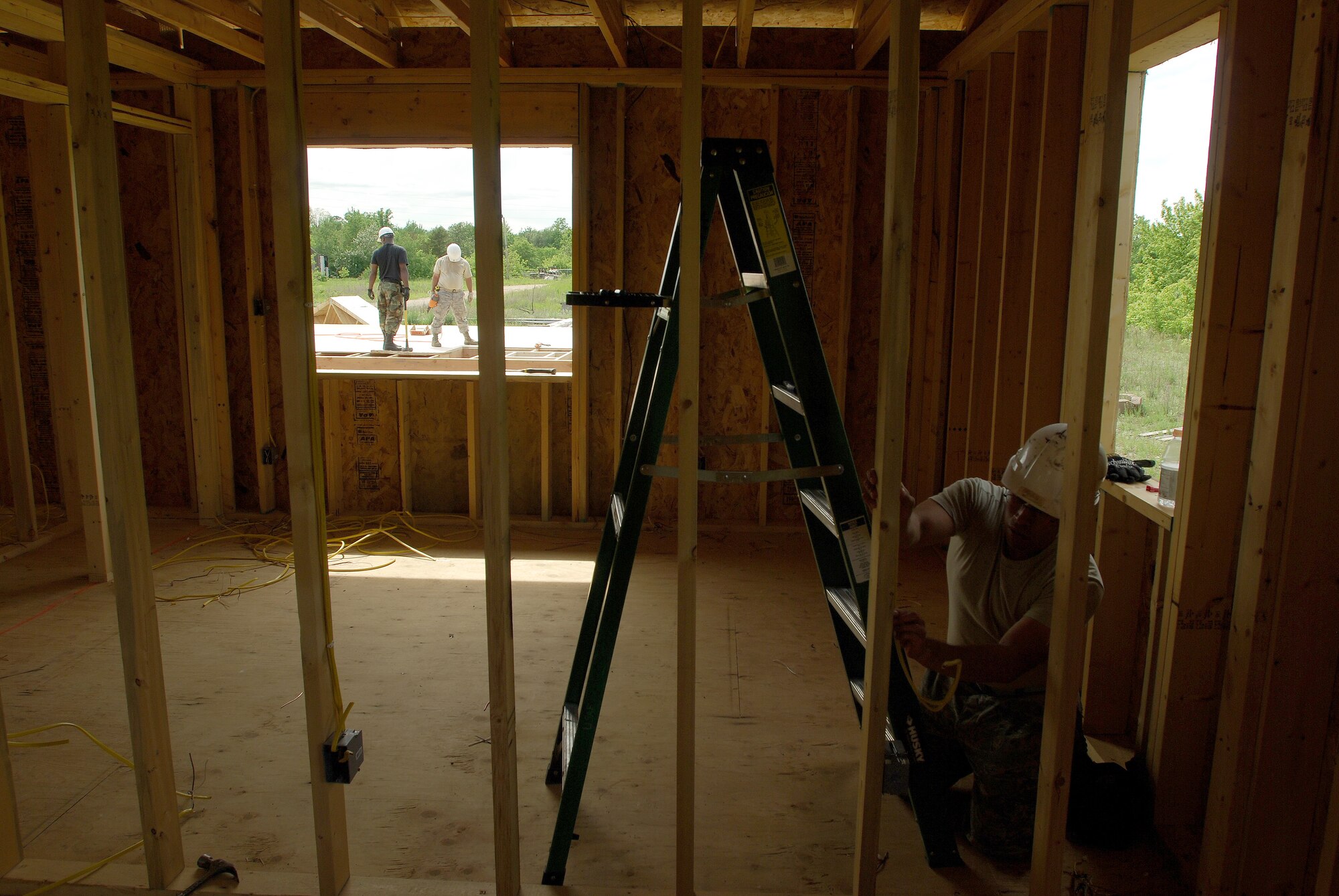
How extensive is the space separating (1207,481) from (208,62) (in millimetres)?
5616

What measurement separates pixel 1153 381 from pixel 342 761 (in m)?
3.90

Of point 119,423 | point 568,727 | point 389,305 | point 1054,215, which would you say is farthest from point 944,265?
point 119,423

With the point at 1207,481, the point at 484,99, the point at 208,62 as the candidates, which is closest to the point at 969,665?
the point at 1207,481

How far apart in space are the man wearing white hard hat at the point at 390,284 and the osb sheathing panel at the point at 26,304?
2.01 metres

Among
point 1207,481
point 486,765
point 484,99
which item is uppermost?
point 484,99

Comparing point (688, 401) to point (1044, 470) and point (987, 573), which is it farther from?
point (987, 573)

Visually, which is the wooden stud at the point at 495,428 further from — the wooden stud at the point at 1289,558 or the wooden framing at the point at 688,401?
the wooden stud at the point at 1289,558

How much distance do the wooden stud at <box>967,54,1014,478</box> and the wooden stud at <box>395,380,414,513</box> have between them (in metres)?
3.36

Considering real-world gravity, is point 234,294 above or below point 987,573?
above

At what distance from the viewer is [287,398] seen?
5.37ft

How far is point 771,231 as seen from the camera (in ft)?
6.48

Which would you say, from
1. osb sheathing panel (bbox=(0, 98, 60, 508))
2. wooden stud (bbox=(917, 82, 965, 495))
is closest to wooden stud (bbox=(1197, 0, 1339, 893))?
wooden stud (bbox=(917, 82, 965, 495))

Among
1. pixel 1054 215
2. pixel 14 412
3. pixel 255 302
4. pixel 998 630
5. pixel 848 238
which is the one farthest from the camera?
pixel 255 302

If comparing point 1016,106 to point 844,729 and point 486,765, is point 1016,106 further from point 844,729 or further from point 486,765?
point 486,765
